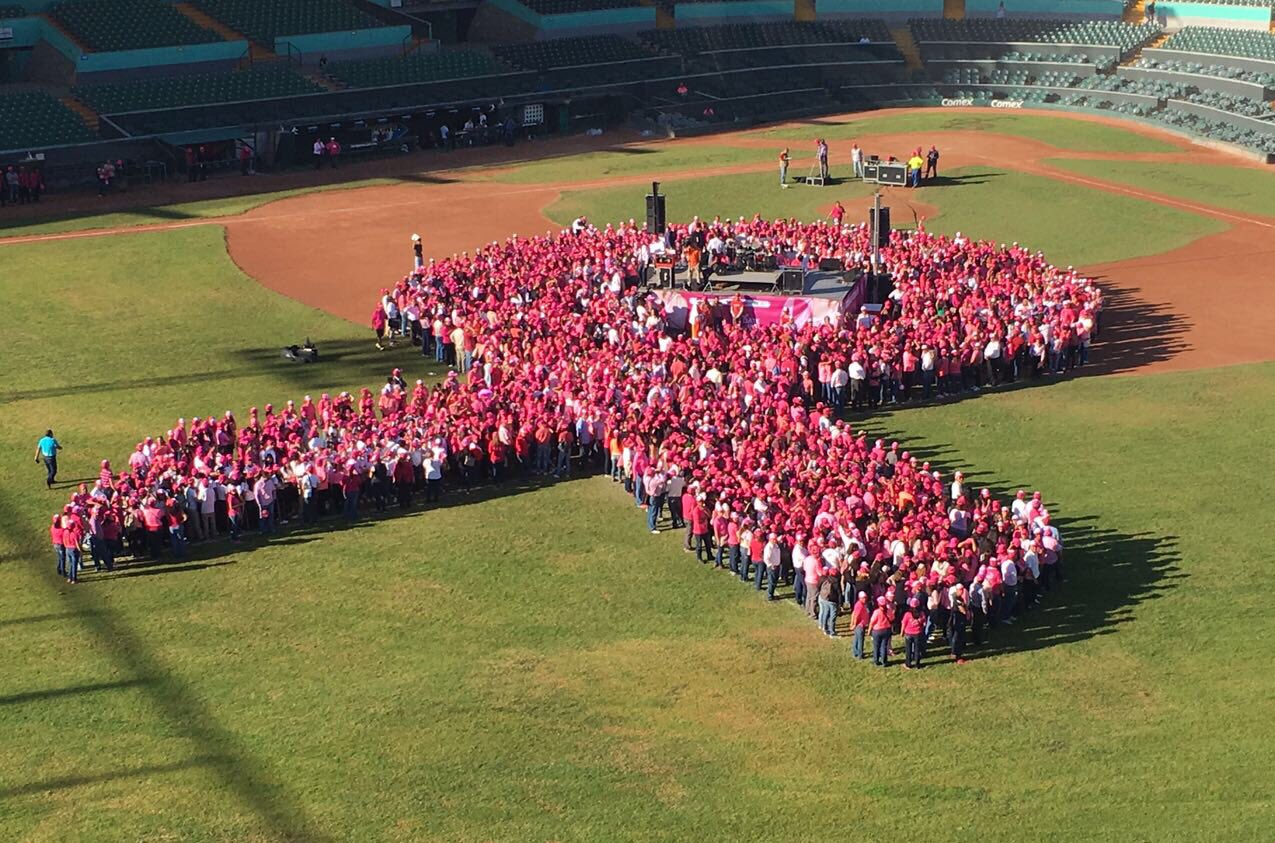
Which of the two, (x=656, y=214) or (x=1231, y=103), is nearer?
(x=656, y=214)

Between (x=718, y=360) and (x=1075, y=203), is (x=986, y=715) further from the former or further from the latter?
(x=1075, y=203)

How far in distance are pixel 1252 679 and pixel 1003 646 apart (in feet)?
11.9

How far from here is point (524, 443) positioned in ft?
109

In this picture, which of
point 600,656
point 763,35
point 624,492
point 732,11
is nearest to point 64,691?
point 600,656

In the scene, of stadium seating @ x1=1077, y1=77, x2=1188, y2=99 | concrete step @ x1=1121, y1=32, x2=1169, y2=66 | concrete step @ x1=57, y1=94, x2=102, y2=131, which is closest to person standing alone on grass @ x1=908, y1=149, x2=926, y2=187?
stadium seating @ x1=1077, y1=77, x2=1188, y2=99

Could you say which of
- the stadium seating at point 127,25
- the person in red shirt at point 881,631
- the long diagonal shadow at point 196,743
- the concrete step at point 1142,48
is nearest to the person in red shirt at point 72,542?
the long diagonal shadow at point 196,743

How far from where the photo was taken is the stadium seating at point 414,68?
71.3 metres

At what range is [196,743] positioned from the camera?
22453 millimetres

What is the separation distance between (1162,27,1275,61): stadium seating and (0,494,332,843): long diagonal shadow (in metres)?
60.7

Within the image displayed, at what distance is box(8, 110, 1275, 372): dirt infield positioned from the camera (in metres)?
42.9

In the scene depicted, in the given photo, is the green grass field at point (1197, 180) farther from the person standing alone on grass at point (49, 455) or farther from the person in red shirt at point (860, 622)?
the person standing alone on grass at point (49, 455)

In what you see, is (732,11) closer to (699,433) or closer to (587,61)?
(587,61)

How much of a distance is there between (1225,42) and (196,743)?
65627 mm

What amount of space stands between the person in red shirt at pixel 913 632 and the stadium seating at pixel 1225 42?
182 feet
